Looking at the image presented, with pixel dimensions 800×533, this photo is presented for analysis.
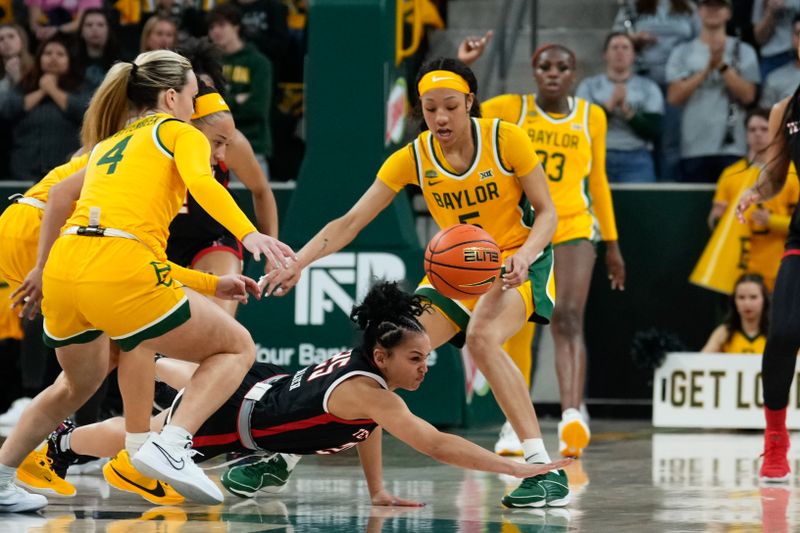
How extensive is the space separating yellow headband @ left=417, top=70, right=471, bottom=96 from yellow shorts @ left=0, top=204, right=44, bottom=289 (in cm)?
193

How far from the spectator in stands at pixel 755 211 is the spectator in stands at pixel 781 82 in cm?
102

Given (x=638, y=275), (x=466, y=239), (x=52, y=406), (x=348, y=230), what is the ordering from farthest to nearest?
(x=638, y=275) → (x=348, y=230) → (x=466, y=239) → (x=52, y=406)

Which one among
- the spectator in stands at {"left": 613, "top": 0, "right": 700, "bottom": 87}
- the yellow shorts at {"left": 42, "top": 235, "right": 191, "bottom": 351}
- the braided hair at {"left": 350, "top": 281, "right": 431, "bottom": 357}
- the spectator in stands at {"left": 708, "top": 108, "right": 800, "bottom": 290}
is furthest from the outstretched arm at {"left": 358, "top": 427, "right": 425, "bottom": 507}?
the spectator in stands at {"left": 613, "top": 0, "right": 700, "bottom": 87}

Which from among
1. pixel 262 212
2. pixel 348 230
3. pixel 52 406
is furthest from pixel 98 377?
pixel 262 212

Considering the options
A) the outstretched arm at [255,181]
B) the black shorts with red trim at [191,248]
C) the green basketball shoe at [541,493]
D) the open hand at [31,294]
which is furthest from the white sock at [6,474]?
the outstretched arm at [255,181]

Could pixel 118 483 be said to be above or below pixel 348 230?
below

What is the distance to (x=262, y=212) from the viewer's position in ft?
24.3

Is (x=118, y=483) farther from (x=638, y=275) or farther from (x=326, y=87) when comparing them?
(x=638, y=275)

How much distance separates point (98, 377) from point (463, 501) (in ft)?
5.30

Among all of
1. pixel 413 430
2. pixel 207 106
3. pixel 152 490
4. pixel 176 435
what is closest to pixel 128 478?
pixel 152 490

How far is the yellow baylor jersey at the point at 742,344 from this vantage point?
973cm

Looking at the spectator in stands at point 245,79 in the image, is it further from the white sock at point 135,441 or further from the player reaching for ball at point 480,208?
the white sock at point 135,441

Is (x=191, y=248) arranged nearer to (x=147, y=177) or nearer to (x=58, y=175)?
(x=58, y=175)

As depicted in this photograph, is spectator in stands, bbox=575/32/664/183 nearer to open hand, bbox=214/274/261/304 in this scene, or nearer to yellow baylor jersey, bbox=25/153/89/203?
yellow baylor jersey, bbox=25/153/89/203
